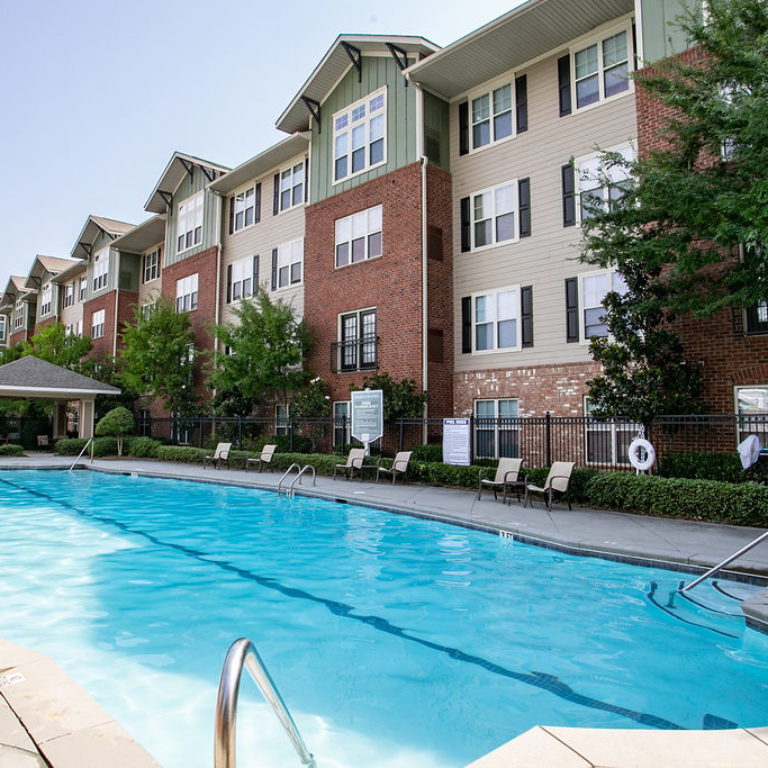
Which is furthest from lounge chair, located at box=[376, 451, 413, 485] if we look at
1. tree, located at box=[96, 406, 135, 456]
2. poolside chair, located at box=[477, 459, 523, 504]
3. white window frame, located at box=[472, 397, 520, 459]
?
tree, located at box=[96, 406, 135, 456]

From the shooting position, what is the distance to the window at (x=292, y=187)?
24.0m

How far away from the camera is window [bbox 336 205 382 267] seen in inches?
800

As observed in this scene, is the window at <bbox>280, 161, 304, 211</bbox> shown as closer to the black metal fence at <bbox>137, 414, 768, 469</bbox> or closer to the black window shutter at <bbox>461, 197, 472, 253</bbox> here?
the black window shutter at <bbox>461, 197, 472, 253</bbox>

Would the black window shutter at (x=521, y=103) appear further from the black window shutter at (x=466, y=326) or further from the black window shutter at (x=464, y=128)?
the black window shutter at (x=466, y=326)

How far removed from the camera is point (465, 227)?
62.4 feet

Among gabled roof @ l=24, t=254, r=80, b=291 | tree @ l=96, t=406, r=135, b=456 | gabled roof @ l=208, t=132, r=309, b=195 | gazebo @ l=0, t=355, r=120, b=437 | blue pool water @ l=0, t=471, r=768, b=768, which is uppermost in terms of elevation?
gabled roof @ l=24, t=254, r=80, b=291

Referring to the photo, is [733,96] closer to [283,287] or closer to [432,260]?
[432,260]

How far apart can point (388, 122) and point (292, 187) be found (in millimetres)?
5903

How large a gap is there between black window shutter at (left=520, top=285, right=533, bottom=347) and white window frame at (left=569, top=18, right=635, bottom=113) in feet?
16.5

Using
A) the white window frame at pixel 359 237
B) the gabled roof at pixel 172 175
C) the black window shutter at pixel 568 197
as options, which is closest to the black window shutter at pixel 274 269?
the white window frame at pixel 359 237

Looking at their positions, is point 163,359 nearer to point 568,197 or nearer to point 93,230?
point 93,230

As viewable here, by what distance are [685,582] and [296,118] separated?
21681mm

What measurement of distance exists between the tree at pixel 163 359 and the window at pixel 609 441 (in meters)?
18.2

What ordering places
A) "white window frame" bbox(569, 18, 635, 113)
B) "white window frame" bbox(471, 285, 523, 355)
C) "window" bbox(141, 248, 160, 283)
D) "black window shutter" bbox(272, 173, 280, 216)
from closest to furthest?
"white window frame" bbox(569, 18, 635, 113) → "white window frame" bbox(471, 285, 523, 355) → "black window shutter" bbox(272, 173, 280, 216) → "window" bbox(141, 248, 160, 283)
